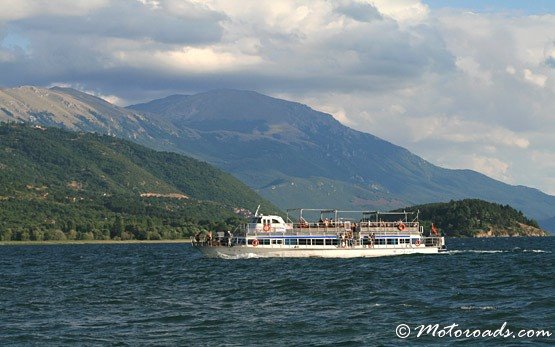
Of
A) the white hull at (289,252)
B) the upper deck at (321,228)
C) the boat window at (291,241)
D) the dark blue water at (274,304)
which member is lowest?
the dark blue water at (274,304)

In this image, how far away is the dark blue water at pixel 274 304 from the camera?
234 ft

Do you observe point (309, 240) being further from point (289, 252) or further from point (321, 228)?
point (289, 252)

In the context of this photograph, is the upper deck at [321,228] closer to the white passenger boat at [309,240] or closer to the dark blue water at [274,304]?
the white passenger boat at [309,240]

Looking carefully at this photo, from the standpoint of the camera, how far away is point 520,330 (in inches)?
2753

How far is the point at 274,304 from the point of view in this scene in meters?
91.4

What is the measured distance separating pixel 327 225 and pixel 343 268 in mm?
35430

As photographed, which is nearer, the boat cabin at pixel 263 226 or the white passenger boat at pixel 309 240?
the boat cabin at pixel 263 226

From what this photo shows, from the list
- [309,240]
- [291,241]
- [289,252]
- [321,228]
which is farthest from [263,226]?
[321,228]

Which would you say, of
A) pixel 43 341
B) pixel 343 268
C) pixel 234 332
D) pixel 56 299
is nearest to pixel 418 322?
pixel 234 332

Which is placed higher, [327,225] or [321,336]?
[327,225]

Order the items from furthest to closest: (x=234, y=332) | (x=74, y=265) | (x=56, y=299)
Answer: (x=74, y=265)
(x=56, y=299)
(x=234, y=332)

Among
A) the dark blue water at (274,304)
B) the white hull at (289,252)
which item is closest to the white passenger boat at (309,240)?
the white hull at (289,252)

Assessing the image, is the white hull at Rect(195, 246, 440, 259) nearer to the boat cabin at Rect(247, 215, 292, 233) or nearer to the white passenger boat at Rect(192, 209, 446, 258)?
the white passenger boat at Rect(192, 209, 446, 258)

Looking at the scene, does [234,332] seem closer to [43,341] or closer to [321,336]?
[321,336]
